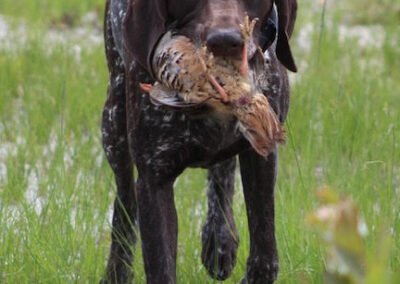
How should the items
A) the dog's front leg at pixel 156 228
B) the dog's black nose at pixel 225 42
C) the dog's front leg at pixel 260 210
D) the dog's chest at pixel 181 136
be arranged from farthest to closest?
the dog's front leg at pixel 260 210 < the dog's front leg at pixel 156 228 < the dog's chest at pixel 181 136 < the dog's black nose at pixel 225 42

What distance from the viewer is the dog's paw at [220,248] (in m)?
3.98

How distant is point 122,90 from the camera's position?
4062 mm

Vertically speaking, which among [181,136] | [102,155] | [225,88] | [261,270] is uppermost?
[225,88]

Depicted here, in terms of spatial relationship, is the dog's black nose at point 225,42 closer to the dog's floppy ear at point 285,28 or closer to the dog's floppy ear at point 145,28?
the dog's floppy ear at point 145,28

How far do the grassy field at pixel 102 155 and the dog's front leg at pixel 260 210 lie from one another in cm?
10

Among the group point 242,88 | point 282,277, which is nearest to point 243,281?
point 282,277

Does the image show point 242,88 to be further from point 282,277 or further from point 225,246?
point 225,246

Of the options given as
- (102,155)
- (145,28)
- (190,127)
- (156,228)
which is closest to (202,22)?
(145,28)

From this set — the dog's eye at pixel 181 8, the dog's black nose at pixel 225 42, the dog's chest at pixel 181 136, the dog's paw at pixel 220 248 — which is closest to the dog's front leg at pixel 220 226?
the dog's paw at pixel 220 248

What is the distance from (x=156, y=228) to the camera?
11.2ft

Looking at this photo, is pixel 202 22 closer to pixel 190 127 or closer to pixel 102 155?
pixel 190 127

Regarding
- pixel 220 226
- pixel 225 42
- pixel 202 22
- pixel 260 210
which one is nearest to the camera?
pixel 225 42

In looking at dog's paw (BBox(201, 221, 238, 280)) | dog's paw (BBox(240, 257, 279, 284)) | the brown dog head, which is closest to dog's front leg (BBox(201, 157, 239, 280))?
dog's paw (BBox(201, 221, 238, 280))

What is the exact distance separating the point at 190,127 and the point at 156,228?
1.20ft
